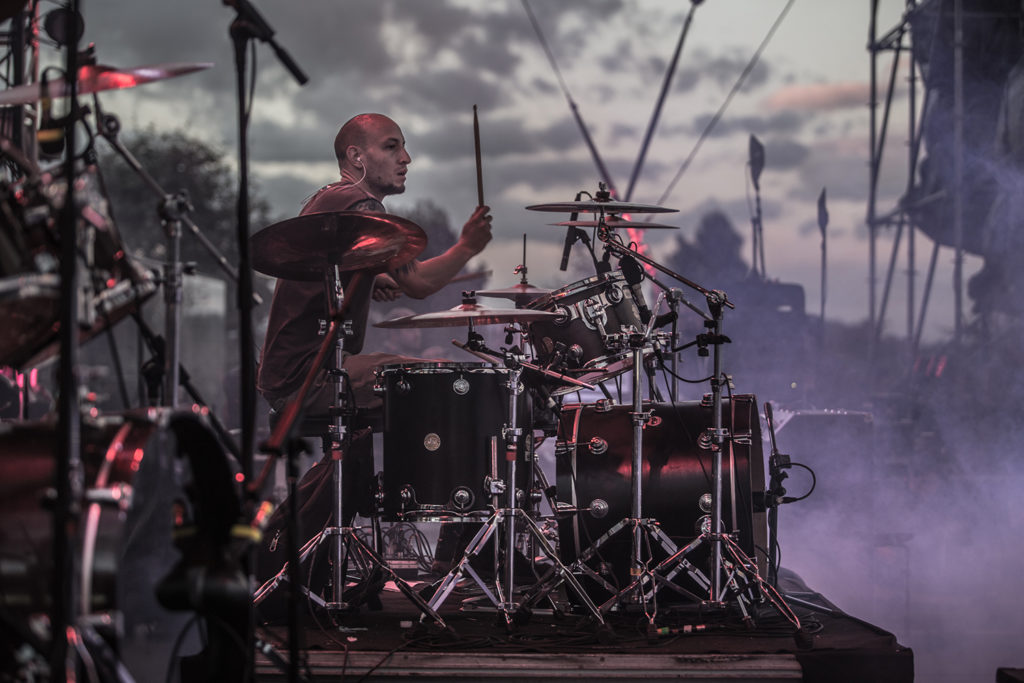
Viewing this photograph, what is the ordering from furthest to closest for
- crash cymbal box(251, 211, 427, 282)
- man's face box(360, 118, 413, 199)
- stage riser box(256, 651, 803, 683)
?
1. man's face box(360, 118, 413, 199)
2. crash cymbal box(251, 211, 427, 282)
3. stage riser box(256, 651, 803, 683)

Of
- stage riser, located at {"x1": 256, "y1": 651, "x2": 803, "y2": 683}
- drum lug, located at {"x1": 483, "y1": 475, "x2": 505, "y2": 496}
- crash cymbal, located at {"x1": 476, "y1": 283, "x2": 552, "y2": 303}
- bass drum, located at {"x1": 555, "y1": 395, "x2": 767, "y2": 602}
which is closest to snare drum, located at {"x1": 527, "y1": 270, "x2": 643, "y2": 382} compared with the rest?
crash cymbal, located at {"x1": 476, "y1": 283, "x2": 552, "y2": 303}

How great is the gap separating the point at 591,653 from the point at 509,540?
2.02ft

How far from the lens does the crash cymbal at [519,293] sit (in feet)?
14.6

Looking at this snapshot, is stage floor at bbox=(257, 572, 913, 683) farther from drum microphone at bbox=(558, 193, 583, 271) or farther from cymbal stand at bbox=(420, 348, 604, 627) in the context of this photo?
drum microphone at bbox=(558, 193, 583, 271)

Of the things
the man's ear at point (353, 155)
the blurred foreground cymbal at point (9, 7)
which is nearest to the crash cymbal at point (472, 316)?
the man's ear at point (353, 155)

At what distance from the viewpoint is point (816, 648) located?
11.6 feet

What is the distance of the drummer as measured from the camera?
4.29 m

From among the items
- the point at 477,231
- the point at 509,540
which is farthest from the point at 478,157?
the point at 509,540

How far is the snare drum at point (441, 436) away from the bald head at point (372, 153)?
112 cm

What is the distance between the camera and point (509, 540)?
390 cm

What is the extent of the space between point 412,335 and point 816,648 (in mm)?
5664

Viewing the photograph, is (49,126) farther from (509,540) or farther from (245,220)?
(509,540)

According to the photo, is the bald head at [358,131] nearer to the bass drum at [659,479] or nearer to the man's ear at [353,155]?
the man's ear at [353,155]

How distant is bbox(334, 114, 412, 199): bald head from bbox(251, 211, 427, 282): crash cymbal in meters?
0.91
